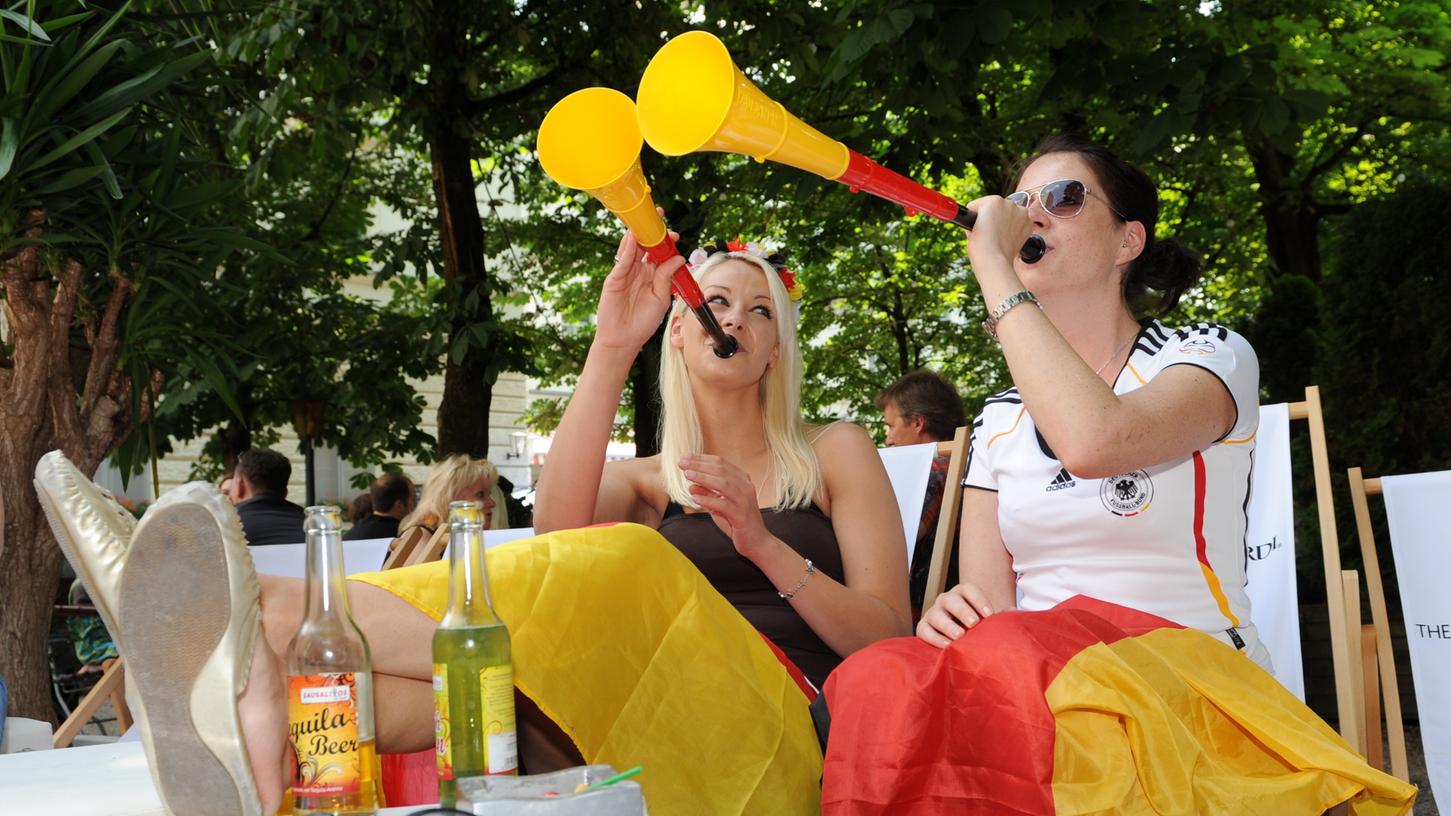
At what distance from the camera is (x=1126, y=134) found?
18.5 ft

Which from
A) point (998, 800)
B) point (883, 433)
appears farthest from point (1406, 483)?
point (883, 433)

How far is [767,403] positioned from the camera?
2971 mm

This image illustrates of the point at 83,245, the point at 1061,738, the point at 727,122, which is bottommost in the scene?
the point at 1061,738

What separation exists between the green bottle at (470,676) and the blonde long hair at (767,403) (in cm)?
143

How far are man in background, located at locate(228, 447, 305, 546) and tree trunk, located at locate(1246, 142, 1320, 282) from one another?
761 centimetres

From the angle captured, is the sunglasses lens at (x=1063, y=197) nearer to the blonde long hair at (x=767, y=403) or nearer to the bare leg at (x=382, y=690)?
the blonde long hair at (x=767, y=403)

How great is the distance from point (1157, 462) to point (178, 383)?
22.0ft

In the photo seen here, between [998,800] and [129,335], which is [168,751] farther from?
[129,335]

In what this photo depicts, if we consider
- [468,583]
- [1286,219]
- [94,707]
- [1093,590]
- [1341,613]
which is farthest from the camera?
[1286,219]

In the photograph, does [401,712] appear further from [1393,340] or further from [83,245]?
[1393,340]

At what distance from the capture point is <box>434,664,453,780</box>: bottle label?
4.40ft

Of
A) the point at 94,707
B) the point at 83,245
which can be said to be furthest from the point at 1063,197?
the point at 94,707

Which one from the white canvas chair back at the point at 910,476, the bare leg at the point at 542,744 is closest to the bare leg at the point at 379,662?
the bare leg at the point at 542,744

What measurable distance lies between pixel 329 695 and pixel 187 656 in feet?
0.48
